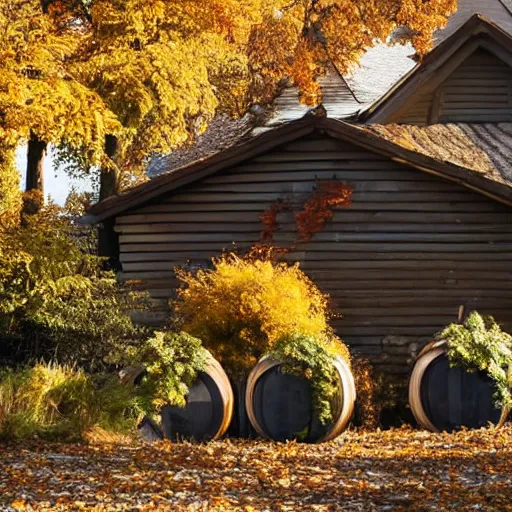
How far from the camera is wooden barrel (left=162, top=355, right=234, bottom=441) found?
1400cm

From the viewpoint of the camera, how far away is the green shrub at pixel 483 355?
49.6ft

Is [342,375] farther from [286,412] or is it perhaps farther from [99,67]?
[99,67]

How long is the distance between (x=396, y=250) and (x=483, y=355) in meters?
3.98

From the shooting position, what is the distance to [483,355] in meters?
15.2

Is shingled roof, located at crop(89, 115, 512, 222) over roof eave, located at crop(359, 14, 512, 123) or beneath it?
beneath

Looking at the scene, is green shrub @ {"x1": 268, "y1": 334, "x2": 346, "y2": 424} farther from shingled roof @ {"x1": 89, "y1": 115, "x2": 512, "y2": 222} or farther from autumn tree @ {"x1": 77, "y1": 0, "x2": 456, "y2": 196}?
autumn tree @ {"x1": 77, "y1": 0, "x2": 456, "y2": 196}

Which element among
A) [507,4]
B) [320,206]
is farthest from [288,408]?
[507,4]

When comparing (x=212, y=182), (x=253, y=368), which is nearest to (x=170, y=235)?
(x=212, y=182)

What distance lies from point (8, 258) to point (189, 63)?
5927 millimetres

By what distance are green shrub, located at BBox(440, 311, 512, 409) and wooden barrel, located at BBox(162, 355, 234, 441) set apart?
3241 millimetres

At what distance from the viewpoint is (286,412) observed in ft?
46.4

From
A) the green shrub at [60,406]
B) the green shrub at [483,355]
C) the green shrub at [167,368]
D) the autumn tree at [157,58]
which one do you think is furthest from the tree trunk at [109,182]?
the green shrub at [60,406]

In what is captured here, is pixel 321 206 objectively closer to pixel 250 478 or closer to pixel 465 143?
pixel 465 143

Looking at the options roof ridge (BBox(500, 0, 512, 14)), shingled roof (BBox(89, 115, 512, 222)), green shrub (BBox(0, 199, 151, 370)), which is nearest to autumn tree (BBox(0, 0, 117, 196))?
shingled roof (BBox(89, 115, 512, 222))
